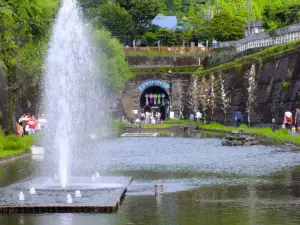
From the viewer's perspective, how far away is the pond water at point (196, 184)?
48.5 feet

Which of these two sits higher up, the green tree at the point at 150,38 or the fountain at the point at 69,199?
the green tree at the point at 150,38

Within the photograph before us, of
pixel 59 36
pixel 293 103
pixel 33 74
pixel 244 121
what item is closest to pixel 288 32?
pixel 244 121

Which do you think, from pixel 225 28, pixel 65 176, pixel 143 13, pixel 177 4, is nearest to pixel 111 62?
pixel 225 28

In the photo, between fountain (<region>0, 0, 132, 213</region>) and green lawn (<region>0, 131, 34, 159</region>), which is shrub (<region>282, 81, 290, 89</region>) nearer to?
green lawn (<region>0, 131, 34, 159</region>)

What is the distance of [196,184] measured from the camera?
20.7 meters

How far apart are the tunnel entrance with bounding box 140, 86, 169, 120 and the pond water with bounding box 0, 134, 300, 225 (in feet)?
196

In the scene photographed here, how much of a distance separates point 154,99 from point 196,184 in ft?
247

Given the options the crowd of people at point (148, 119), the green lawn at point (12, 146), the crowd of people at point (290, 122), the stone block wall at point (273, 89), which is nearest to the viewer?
the green lawn at point (12, 146)

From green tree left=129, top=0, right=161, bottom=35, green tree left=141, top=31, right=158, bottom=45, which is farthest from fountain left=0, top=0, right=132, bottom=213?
green tree left=129, top=0, right=161, bottom=35

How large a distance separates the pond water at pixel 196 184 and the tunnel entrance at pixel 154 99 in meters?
59.8

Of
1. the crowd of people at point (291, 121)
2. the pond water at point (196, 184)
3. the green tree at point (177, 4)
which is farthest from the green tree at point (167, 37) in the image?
the pond water at point (196, 184)

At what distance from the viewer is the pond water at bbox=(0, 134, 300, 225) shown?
1478 cm

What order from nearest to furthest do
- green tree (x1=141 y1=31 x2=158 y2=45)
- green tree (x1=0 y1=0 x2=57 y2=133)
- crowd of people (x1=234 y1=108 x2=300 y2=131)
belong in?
green tree (x1=0 y1=0 x2=57 y2=133)
crowd of people (x1=234 y1=108 x2=300 y2=131)
green tree (x1=141 y1=31 x2=158 y2=45)

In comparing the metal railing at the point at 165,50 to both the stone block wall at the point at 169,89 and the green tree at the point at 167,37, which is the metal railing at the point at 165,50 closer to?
the stone block wall at the point at 169,89
